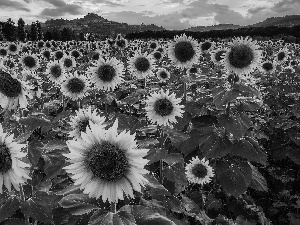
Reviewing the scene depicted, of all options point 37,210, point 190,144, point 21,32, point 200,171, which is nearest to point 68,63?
point 200,171

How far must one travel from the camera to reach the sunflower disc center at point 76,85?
277 inches

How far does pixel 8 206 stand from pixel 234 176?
2.78m

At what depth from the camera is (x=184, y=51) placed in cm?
554

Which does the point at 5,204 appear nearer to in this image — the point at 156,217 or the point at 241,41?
the point at 156,217

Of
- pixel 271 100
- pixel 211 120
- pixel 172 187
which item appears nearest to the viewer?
pixel 172 187

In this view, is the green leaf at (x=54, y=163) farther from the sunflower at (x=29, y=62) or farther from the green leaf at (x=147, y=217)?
the sunflower at (x=29, y=62)

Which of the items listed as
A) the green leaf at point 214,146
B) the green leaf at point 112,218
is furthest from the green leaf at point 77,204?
the green leaf at point 214,146

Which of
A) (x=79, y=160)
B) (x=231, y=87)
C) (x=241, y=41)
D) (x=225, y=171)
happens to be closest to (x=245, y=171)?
(x=225, y=171)

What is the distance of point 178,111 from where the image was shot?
4.76 meters

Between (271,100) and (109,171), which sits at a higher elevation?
(109,171)

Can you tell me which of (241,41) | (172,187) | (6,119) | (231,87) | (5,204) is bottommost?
(172,187)

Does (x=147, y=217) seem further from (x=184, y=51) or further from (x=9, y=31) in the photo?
(x=9, y=31)

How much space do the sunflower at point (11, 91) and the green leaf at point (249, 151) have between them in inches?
112

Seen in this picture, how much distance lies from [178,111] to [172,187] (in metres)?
1.24
